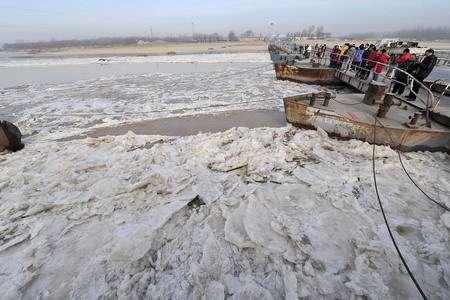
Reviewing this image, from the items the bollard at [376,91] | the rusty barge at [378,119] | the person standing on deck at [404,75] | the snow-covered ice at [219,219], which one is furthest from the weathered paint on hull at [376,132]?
the person standing on deck at [404,75]

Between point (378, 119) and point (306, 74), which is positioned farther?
point (306, 74)

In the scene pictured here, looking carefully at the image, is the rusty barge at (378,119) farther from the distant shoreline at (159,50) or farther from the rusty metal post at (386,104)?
the distant shoreline at (159,50)

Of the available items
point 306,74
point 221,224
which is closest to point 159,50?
point 306,74

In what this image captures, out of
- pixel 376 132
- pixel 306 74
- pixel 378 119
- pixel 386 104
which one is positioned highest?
pixel 386 104

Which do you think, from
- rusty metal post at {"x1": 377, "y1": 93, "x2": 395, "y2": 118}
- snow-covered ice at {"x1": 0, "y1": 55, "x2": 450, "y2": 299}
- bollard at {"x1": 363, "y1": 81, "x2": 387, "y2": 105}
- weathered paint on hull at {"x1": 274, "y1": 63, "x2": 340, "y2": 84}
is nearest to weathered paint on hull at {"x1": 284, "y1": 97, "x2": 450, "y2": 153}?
snow-covered ice at {"x1": 0, "y1": 55, "x2": 450, "y2": 299}

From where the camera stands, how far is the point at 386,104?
5.21 m

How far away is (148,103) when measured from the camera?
32.4 feet

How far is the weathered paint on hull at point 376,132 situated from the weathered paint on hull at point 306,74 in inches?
334

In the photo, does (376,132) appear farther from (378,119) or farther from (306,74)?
(306,74)

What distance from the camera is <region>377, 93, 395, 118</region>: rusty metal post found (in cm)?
508

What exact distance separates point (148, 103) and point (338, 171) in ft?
27.9

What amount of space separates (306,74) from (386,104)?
8771mm

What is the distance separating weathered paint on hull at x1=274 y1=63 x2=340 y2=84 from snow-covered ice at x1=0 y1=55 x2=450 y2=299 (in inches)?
349

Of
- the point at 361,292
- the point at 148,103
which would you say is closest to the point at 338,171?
the point at 361,292
